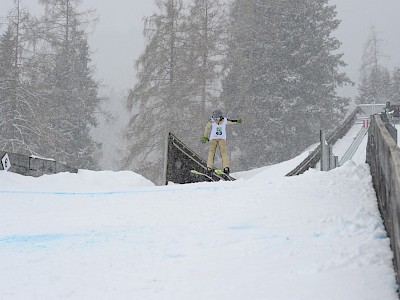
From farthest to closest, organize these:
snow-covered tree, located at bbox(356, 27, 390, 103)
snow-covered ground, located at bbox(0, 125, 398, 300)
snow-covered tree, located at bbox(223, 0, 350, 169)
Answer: snow-covered tree, located at bbox(356, 27, 390, 103)
snow-covered tree, located at bbox(223, 0, 350, 169)
snow-covered ground, located at bbox(0, 125, 398, 300)

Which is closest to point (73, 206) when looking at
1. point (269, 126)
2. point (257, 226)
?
point (257, 226)

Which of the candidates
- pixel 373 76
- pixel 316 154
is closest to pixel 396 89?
pixel 373 76

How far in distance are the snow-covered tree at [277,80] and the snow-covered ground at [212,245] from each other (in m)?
22.7

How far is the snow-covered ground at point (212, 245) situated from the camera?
10.8 feet

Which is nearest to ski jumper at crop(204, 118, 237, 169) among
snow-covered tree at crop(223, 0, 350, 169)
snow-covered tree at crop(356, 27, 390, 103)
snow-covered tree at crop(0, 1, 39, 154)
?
snow-covered tree at crop(0, 1, 39, 154)

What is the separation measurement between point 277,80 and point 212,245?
2718 centimetres

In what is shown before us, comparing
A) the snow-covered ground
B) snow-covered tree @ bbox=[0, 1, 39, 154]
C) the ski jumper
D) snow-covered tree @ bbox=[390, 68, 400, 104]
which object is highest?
snow-covered tree @ bbox=[390, 68, 400, 104]

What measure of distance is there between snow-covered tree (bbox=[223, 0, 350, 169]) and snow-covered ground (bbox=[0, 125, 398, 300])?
2266 cm

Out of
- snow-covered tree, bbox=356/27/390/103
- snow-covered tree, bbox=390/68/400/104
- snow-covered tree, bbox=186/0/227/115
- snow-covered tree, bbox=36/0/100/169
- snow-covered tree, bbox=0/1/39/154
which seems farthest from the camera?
snow-covered tree, bbox=356/27/390/103

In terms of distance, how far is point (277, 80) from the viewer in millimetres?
30344

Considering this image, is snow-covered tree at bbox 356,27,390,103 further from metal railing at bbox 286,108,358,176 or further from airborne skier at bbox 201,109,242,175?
airborne skier at bbox 201,109,242,175

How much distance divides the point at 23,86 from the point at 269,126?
52.0ft

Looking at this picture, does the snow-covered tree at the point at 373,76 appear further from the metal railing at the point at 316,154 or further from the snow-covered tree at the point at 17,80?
the snow-covered tree at the point at 17,80

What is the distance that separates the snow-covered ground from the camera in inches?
129
